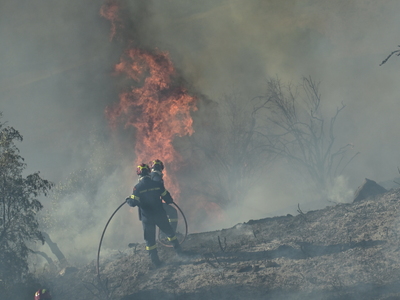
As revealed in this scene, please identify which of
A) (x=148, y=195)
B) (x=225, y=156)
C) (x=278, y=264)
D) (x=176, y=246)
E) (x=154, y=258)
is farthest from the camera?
(x=225, y=156)

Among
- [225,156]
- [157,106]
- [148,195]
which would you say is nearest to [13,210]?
[148,195]

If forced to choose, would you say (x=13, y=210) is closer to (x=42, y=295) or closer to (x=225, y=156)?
(x=42, y=295)

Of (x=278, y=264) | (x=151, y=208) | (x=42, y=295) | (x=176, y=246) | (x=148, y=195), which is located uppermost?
(x=148, y=195)

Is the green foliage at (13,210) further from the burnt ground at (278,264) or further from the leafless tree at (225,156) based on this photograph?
the leafless tree at (225,156)

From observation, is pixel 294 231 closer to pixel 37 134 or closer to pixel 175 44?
pixel 175 44

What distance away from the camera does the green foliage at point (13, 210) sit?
1068cm

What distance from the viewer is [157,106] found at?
81.5 ft

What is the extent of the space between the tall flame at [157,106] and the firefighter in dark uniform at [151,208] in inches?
592

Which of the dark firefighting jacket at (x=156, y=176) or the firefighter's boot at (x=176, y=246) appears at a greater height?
the dark firefighting jacket at (x=156, y=176)

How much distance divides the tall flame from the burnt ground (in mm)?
14242

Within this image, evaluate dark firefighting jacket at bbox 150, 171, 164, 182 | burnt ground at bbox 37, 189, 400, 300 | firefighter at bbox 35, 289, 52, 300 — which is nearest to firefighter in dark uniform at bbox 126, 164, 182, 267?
dark firefighting jacket at bbox 150, 171, 164, 182

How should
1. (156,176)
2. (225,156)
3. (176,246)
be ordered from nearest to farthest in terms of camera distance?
(176,246) → (156,176) → (225,156)

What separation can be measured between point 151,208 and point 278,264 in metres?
3.58

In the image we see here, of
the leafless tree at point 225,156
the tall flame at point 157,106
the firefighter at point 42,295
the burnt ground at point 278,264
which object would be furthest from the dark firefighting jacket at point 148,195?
the leafless tree at point 225,156
